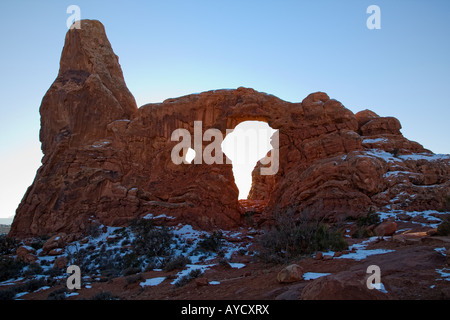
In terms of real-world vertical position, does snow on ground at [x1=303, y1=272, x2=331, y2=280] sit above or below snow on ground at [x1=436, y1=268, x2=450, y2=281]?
below

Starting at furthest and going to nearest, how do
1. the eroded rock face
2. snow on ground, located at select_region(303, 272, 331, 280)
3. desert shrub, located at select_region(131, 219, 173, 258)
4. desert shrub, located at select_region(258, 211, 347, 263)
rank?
the eroded rock face
desert shrub, located at select_region(131, 219, 173, 258)
desert shrub, located at select_region(258, 211, 347, 263)
snow on ground, located at select_region(303, 272, 331, 280)

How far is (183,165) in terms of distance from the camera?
79.0 feet

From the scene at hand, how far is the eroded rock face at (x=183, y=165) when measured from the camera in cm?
1956

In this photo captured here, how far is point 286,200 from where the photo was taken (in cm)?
2198

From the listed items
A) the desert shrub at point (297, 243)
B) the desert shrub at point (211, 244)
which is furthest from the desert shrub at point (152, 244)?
the desert shrub at point (297, 243)

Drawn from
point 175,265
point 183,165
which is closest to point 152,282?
point 175,265

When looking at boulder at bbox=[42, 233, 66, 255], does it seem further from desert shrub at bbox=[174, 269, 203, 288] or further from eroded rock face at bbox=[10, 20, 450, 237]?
desert shrub at bbox=[174, 269, 203, 288]

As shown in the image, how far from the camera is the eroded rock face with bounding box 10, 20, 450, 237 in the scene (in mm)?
A: 19562

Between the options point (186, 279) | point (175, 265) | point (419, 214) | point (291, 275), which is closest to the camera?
point (291, 275)

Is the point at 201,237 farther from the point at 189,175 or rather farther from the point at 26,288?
the point at 26,288

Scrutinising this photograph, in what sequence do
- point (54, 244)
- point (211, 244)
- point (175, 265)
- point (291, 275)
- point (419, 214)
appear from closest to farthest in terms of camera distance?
1. point (291, 275)
2. point (175, 265)
3. point (419, 214)
4. point (211, 244)
5. point (54, 244)

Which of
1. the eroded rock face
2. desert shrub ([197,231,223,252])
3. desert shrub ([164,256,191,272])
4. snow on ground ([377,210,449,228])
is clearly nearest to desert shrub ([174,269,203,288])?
desert shrub ([164,256,191,272])

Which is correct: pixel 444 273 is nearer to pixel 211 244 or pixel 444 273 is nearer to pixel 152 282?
pixel 152 282
